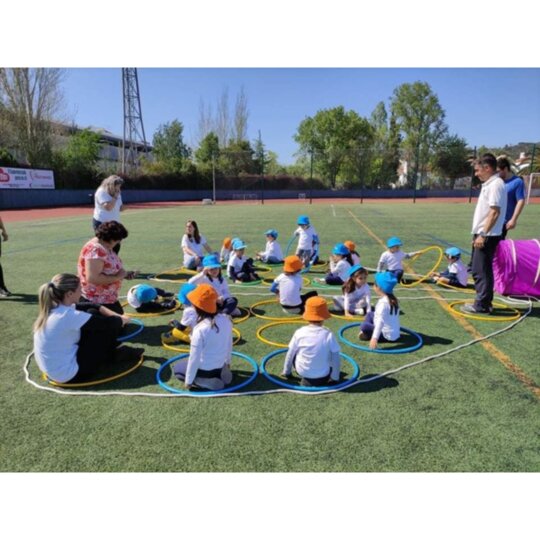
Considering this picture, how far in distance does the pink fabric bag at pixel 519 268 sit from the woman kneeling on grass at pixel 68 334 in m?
6.49

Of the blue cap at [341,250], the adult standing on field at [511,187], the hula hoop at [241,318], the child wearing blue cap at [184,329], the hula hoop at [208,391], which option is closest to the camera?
the hula hoop at [208,391]

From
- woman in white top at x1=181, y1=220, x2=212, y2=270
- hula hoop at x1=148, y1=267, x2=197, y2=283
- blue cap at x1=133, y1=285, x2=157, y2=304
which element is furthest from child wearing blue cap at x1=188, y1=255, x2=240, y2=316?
woman in white top at x1=181, y1=220, x2=212, y2=270

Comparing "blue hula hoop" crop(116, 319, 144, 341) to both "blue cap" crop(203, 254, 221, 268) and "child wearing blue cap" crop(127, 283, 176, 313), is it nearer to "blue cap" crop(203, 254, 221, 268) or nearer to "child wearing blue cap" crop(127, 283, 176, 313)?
"child wearing blue cap" crop(127, 283, 176, 313)

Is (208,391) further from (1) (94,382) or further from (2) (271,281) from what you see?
Result: (2) (271,281)

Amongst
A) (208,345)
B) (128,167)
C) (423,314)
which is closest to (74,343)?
(208,345)

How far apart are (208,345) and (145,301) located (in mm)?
3114

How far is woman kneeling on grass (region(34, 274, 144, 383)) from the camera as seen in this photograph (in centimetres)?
395

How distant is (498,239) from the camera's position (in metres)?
6.32

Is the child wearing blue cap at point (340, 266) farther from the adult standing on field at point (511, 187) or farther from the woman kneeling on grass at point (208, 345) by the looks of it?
the woman kneeling on grass at point (208, 345)

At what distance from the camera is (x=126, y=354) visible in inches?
191

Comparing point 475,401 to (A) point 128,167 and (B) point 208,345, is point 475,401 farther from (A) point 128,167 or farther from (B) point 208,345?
(A) point 128,167

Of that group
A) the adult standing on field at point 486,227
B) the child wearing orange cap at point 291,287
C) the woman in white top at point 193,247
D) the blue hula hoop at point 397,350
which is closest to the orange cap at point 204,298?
the blue hula hoop at point 397,350

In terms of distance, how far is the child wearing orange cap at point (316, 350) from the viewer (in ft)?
13.4

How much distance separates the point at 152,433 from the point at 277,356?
76.8 inches
